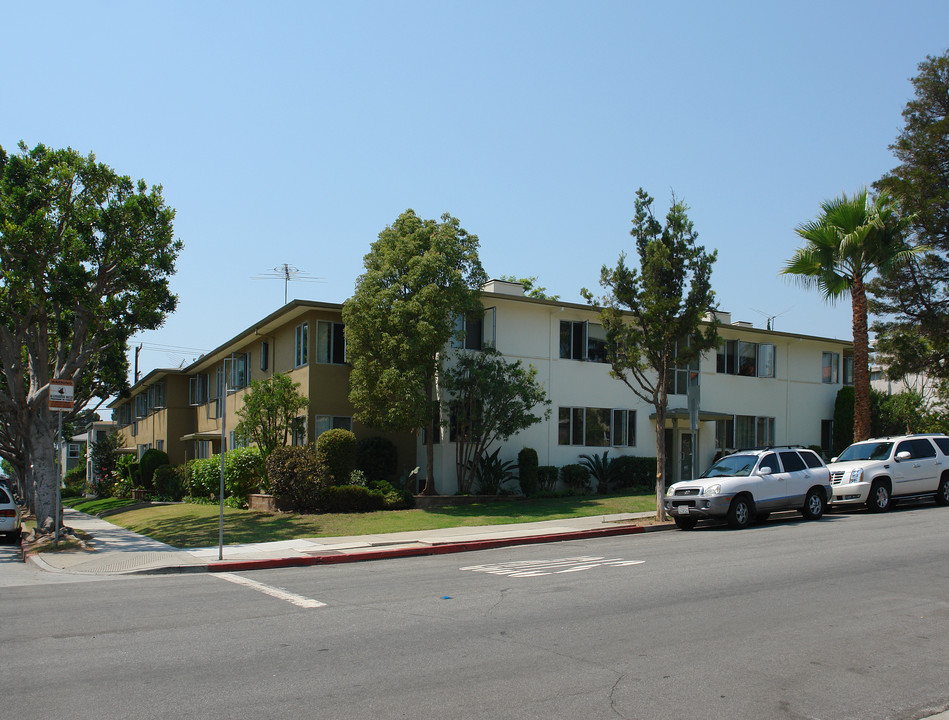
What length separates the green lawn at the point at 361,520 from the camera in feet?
61.8

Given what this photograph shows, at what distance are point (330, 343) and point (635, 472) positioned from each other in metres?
10.8

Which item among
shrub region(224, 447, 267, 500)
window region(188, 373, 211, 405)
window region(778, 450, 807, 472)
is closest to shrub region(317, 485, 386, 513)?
shrub region(224, 447, 267, 500)

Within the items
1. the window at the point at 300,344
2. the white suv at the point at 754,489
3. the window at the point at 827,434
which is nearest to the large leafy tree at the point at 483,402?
the window at the point at 300,344

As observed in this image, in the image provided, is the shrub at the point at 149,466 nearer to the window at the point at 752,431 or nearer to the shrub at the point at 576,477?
the shrub at the point at 576,477

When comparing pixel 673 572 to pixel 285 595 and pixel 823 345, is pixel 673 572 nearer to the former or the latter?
pixel 285 595

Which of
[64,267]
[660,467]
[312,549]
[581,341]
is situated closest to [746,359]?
[581,341]

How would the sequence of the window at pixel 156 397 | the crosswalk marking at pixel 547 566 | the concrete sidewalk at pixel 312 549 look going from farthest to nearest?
the window at pixel 156 397
the concrete sidewalk at pixel 312 549
the crosswalk marking at pixel 547 566

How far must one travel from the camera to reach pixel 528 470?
2491 cm

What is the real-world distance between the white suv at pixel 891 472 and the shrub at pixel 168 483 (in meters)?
25.4

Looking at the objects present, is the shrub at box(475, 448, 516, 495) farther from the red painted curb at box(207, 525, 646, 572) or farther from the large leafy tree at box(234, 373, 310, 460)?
the red painted curb at box(207, 525, 646, 572)

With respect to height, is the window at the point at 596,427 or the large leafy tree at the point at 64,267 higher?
the large leafy tree at the point at 64,267

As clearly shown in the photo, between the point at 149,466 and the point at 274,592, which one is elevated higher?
the point at 274,592

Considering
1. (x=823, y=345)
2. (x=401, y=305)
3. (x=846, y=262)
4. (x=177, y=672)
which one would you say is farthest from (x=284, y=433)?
(x=823, y=345)

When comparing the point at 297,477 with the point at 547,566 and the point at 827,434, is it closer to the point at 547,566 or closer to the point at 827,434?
the point at 547,566
